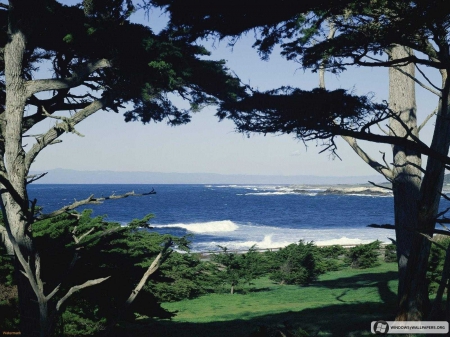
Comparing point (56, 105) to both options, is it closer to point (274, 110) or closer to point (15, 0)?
point (15, 0)

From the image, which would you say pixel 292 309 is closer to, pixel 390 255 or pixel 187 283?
pixel 187 283

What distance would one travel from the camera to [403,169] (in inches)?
309

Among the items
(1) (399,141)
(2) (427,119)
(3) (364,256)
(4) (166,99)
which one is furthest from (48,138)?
(3) (364,256)

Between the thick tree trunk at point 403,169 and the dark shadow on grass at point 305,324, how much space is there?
1.00 metres

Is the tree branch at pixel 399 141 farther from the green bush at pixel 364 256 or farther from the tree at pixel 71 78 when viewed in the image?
the green bush at pixel 364 256

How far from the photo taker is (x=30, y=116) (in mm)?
6582

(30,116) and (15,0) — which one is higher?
(15,0)

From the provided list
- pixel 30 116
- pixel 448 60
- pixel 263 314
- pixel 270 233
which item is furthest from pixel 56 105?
pixel 270 233

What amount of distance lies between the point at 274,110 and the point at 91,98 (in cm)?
302

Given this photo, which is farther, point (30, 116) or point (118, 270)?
point (118, 270)

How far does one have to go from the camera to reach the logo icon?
667cm

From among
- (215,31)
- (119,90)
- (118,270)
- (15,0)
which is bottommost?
(118,270)

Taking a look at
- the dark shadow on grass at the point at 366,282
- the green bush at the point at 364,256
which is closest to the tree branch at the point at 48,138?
the dark shadow on grass at the point at 366,282

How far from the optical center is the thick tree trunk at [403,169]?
7.61 meters
